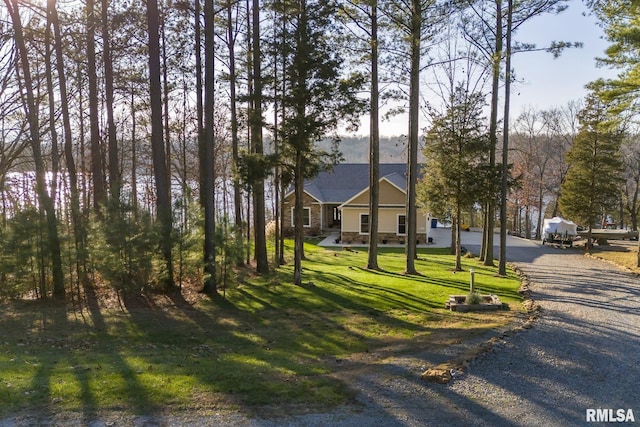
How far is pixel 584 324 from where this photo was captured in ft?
30.2

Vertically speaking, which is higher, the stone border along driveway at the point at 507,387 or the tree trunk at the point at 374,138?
the tree trunk at the point at 374,138

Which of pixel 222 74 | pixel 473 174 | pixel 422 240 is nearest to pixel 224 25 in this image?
pixel 222 74

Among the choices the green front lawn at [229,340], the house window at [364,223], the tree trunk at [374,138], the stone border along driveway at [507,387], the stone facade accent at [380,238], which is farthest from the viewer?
the house window at [364,223]

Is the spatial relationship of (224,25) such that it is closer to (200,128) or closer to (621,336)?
(200,128)

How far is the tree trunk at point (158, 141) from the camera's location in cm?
1155

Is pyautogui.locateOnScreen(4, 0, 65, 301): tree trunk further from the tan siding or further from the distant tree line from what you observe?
the tan siding

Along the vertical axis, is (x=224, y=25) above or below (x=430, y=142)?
above

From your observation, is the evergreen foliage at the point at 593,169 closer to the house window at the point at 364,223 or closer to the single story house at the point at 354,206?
the single story house at the point at 354,206

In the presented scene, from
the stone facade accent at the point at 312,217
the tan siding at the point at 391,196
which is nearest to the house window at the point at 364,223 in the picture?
the tan siding at the point at 391,196

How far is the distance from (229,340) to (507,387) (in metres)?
5.10

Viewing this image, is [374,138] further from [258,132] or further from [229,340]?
[229,340]

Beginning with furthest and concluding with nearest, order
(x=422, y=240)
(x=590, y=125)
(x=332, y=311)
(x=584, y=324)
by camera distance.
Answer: (x=422, y=240) < (x=590, y=125) < (x=332, y=311) < (x=584, y=324)

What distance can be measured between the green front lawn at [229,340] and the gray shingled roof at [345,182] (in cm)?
1743

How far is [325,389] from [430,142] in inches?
592
